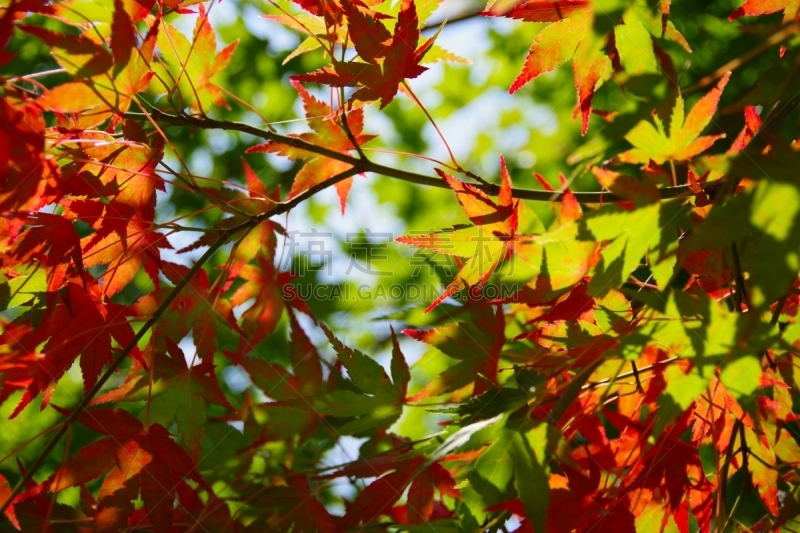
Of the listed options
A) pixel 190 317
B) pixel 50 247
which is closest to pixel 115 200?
pixel 50 247

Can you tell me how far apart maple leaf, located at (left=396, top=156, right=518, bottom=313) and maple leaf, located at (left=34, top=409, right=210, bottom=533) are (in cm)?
33

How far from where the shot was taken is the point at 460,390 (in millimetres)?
801

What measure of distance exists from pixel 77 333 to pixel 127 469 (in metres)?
0.15

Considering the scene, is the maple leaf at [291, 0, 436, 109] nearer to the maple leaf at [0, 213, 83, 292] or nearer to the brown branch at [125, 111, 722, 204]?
the brown branch at [125, 111, 722, 204]

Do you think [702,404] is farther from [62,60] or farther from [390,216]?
[390,216]

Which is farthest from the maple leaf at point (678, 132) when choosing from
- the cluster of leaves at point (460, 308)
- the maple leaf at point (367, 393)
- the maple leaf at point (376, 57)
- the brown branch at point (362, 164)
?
the maple leaf at point (367, 393)

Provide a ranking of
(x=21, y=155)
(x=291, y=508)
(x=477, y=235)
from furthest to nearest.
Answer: (x=291, y=508) → (x=477, y=235) → (x=21, y=155)

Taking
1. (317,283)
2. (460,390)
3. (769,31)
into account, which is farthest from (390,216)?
(769,31)

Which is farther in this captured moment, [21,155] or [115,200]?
[115,200]

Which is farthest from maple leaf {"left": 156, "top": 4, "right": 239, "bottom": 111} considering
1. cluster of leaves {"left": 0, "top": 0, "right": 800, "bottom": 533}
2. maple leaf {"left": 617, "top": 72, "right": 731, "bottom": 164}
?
maple leaf {"left": 617, "top": 72, "right": 731, "bottom": 164}

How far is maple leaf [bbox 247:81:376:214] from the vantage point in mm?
812

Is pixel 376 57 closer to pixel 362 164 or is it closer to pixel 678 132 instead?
pixel 362 164

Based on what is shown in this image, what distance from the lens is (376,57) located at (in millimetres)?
676

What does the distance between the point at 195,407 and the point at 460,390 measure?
0.30m
